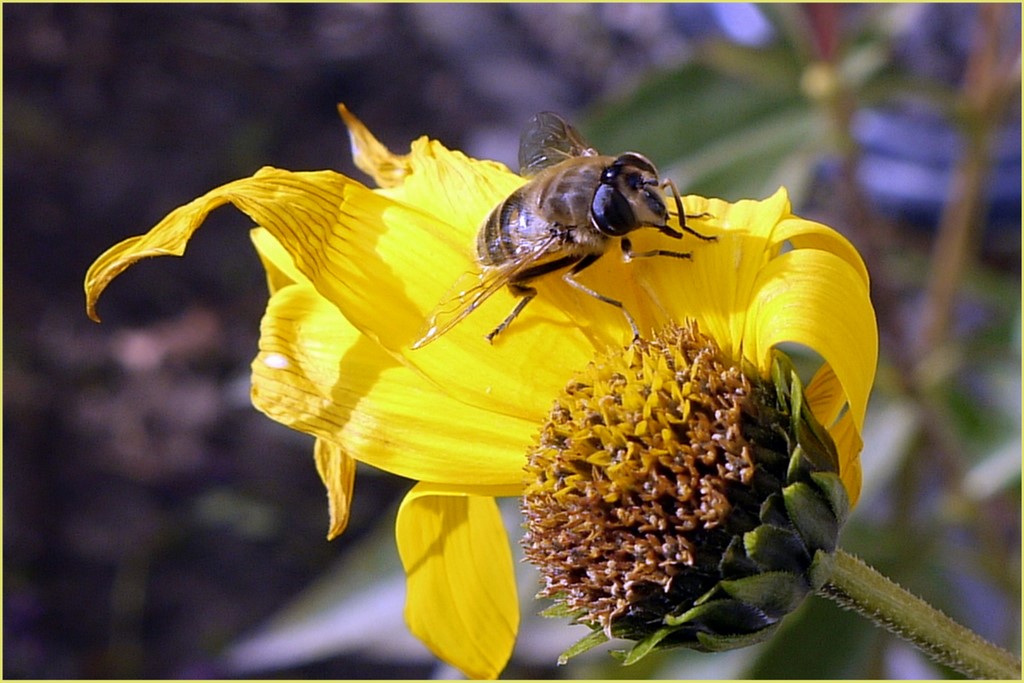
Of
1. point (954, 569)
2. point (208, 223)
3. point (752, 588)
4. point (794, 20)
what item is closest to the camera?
point (752, 588)

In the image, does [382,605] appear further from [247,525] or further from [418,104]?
[418,104]

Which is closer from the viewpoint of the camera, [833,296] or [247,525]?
[833,296]

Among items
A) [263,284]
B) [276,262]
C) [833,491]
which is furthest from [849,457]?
[263,284]

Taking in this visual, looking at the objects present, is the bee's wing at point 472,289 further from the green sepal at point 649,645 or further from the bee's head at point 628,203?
the green sepal at point 649,645

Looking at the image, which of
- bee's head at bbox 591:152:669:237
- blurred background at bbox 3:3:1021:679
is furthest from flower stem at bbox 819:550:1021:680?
blurred background at bbox 3:3:1021:679

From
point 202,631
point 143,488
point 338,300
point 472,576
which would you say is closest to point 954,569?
point 472,576

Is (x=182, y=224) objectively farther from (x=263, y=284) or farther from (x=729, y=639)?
(x=263, y=284)

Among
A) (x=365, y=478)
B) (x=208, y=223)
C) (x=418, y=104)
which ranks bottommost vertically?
(x=365, y=478)
